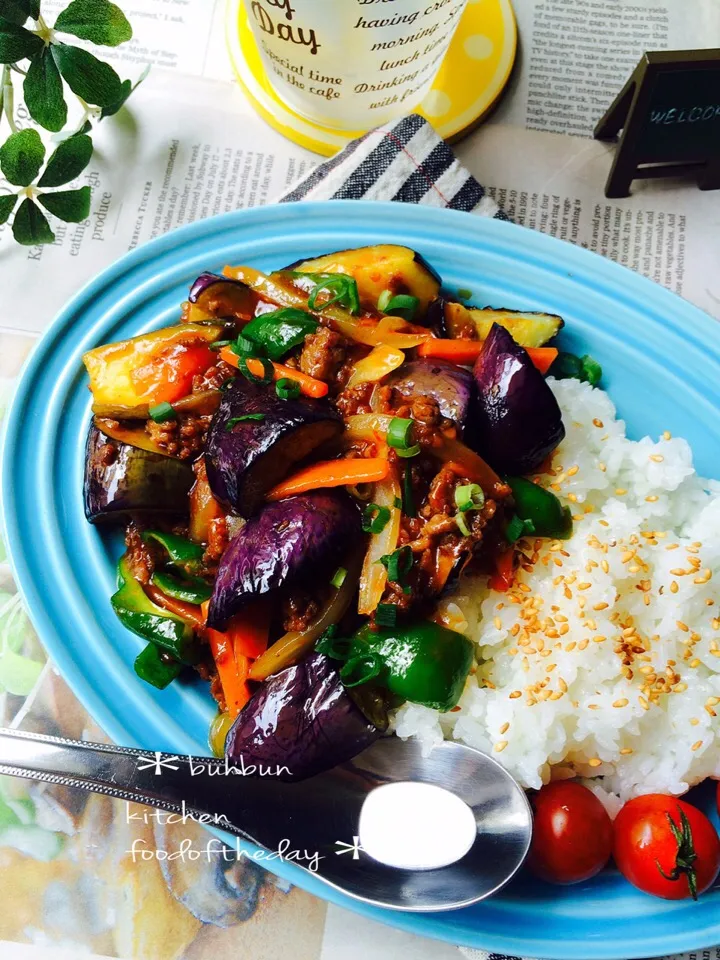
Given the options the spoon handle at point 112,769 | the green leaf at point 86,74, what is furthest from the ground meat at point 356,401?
the green leaf at point 86,74

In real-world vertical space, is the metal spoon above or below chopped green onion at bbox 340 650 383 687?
below

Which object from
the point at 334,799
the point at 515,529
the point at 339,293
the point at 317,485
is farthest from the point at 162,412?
the point at 334,799

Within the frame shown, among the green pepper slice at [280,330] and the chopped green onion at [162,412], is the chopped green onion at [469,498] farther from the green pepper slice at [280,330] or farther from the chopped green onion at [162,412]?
the chopped green onion at [162,412]

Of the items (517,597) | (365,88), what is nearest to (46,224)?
(365,88)

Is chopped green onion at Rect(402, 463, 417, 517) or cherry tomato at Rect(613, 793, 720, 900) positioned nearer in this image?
cherry tomato at Rect(613, 793, 720, 900)

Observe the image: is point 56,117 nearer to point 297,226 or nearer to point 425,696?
point 297,226

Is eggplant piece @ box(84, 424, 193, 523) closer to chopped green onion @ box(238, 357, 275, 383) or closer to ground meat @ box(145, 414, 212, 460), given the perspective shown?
ground meat @ box(145, 414, 212, 460)

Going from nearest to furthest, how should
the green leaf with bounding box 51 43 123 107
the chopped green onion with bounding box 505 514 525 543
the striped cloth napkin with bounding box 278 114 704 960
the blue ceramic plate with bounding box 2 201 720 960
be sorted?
the chopped green onion with bounding box 505 514 525 543, the blue ceramic plate with bounding box 2 201 720 960, the green leaf with bounding box 51 43 123 107, the striped cloth napkin with bounding box 278 114 704 960

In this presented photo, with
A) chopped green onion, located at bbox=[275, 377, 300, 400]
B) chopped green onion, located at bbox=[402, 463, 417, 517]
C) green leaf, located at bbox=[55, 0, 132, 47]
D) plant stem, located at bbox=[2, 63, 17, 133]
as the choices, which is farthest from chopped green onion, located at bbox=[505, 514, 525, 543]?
plant stem, located at bbox=[2, 63, 17, 133]
